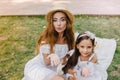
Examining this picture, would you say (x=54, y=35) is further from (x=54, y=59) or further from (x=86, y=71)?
(x=86, y=71)

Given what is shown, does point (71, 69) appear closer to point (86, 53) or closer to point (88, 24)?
point (86, 53)

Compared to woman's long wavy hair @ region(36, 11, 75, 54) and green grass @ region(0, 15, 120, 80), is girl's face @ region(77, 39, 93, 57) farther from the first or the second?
green grass @ region(0, 15, 120, 80)

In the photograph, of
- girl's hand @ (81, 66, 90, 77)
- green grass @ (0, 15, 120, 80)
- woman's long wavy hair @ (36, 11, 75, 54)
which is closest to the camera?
girl's hand @ (81, 66, 90, 77)

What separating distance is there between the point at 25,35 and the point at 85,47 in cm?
162

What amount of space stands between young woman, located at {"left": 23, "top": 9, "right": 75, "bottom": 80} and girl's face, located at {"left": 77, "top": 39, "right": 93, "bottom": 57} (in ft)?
0.58

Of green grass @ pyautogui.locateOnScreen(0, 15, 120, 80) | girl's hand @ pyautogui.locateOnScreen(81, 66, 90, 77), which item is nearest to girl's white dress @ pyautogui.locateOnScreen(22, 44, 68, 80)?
girl's hand @ pyautogui.locateOnScreen(81, 66, 90, 77)

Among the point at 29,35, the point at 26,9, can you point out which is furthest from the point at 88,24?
the point at 26,9

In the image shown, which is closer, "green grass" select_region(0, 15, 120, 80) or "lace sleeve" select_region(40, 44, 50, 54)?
"lace sleeve" select_region(40, 44, 50, 54)

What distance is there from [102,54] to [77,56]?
0.78 metres

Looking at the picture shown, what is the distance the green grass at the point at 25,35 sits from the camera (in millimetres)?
3066

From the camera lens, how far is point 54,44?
243cm

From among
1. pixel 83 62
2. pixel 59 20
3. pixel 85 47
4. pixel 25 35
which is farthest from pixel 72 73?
pixel 25 35

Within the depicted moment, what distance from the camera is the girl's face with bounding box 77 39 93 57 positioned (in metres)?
2.28

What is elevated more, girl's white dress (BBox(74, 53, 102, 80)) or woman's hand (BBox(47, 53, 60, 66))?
woman's hand (BBox(47, 53, 60, 66))
